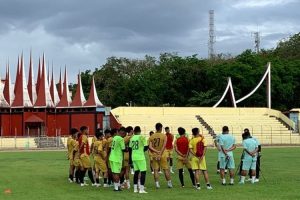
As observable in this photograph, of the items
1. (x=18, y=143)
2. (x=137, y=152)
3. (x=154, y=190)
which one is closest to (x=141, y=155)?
(x=137, y=152)

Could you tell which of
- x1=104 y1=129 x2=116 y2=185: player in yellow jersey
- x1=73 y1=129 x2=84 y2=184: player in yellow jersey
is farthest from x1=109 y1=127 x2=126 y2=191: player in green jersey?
x1=73 y1=129 x2=84 y2=184: player in yellow jersey

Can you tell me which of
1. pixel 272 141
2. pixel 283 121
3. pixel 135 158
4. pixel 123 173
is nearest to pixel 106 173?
pixel 123 173

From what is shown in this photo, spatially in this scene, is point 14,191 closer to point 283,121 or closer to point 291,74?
point 283,121

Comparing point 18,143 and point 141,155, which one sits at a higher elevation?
point 141,155

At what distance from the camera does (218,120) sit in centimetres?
6469

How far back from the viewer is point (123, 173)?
17.2m

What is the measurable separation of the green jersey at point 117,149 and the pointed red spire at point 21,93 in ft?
159

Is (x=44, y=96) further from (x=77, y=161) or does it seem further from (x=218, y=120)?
(x=77, y=161)

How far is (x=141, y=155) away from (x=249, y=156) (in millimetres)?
4030

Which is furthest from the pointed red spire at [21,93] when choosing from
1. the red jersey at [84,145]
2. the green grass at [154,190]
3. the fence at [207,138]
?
the red jersey at [84,145]

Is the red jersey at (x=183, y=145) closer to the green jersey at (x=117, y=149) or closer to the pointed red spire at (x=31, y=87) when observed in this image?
the green jersey at (x=117, y=149)

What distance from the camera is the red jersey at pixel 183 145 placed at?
17.3m

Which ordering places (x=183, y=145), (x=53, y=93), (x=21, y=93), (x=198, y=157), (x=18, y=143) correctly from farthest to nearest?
(x=53, y=93)
(x=21, y=93)
(x=18, y=143)
(x=183, y=145)
(x=198, y=157)

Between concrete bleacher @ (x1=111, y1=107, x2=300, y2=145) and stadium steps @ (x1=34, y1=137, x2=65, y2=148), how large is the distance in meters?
7.47
